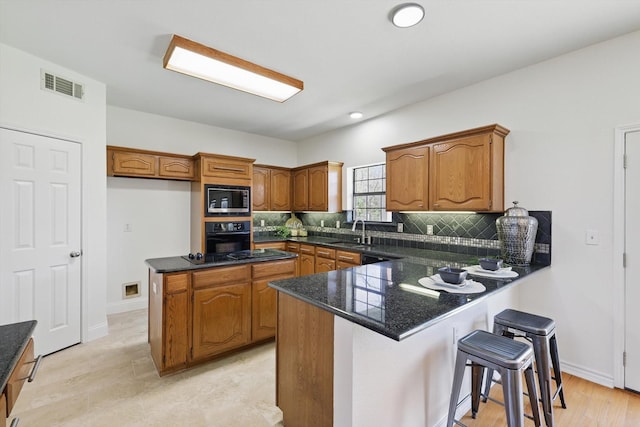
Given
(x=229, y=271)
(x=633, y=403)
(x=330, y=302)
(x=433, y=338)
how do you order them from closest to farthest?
1. (x=330, y=302)
2. (x=433, y=338)
3. (x=633, y=403)
4. (x=229, y=271)

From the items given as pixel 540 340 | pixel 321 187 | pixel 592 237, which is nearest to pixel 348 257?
pixel 321 187

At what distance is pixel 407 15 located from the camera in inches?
78.7

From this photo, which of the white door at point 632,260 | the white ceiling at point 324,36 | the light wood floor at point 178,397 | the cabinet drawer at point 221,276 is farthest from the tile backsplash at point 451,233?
the cabinet drawer at point 221,276

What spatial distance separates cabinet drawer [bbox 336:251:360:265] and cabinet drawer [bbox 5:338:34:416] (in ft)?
9.75

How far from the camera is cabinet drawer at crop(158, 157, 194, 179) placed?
3.97m

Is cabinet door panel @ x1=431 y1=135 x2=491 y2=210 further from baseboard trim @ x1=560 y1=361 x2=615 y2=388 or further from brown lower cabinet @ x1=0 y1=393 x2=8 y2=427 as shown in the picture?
brown lower cabinet @ x1=0 y1=393 x2=8 y2=427

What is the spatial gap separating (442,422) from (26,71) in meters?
4.45

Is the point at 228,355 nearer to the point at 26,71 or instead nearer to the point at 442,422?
the point at 442,422

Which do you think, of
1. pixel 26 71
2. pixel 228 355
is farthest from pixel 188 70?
pixel 228 355

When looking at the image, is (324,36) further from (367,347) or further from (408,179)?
(367,347)

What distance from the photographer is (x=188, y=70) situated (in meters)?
2.50

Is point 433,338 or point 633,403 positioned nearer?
point 433,338

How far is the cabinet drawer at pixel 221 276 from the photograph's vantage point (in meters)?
2.50

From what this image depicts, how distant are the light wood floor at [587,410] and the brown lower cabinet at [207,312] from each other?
6.28ft
